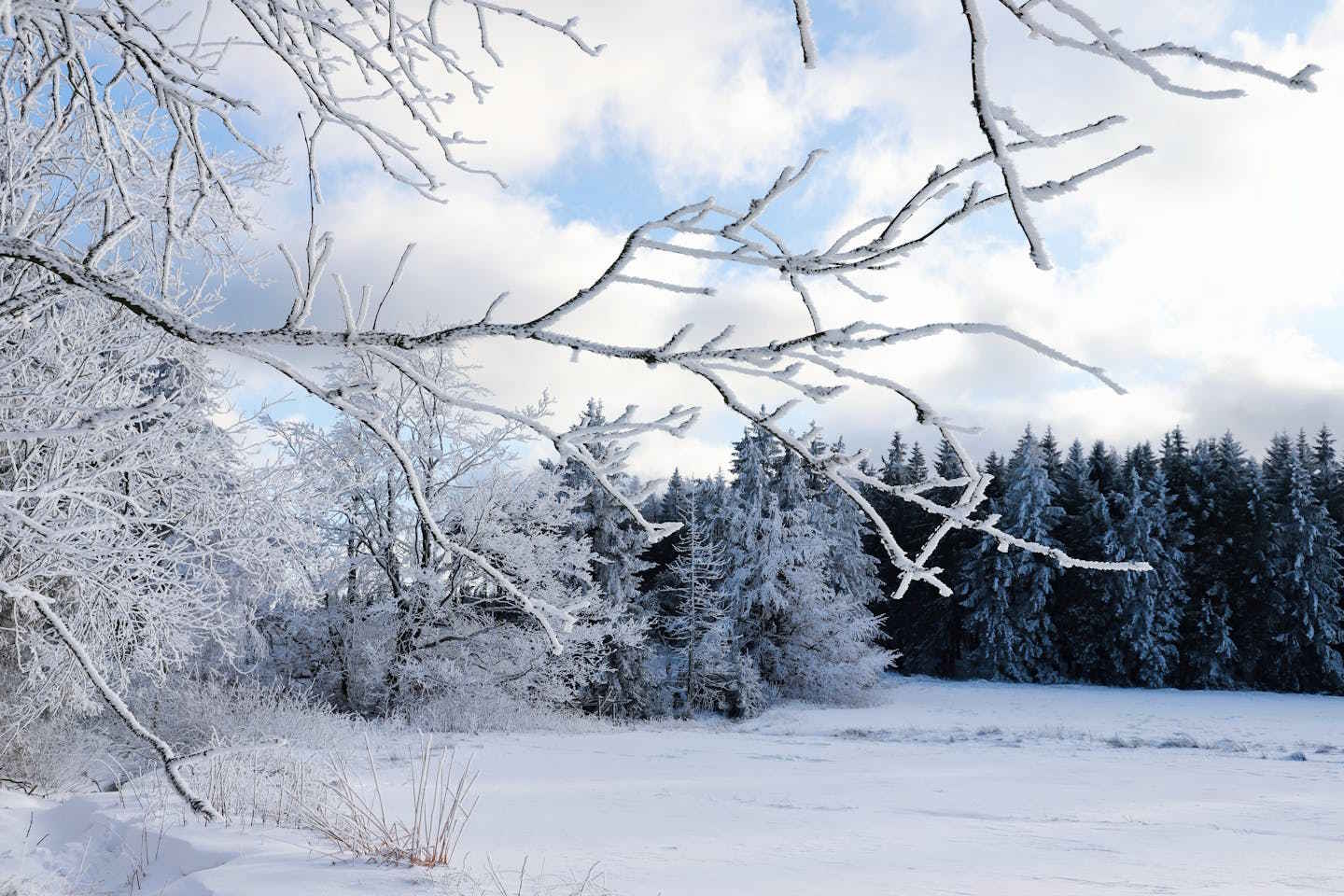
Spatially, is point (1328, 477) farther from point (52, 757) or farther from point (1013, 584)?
point (52, 757)

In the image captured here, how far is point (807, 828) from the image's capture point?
18.9 feet

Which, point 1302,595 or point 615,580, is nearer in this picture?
point 615,580

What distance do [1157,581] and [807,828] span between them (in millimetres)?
29514

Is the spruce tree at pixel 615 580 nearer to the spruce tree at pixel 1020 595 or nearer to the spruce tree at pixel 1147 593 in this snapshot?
the spruce tree at pixel 1020 595

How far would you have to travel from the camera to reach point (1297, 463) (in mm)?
30469

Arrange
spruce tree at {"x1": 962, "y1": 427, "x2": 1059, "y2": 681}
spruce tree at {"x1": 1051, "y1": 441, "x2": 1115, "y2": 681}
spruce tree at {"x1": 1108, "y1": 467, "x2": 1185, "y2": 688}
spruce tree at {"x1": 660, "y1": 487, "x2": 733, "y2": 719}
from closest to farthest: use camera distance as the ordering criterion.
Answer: spruce tree at {"x1": 660, "y1": 487, "x2": 733, "y2": 719}
spruce tree at {"x1": 1108, "y1": 467, "x2": 1185, "y2": 688}
spruce tree at {"x1": 1051, "y1": 441, "x2": 1115, "y2": 681}
spruce tree at {"x1": 962, "y1": 427, "x2": 1059, "y2": 681}

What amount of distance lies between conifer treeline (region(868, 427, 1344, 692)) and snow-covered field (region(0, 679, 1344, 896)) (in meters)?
18.4

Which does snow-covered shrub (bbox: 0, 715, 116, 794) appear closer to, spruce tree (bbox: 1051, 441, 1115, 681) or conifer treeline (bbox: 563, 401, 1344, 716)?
conifer treeline (bbox: 563, 401, 1344, 716)

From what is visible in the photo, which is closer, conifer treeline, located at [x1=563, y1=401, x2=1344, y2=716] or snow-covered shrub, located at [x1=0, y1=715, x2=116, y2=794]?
snow-covered shrub, located at [x1=0, y1=715, x2=116, y2=794]

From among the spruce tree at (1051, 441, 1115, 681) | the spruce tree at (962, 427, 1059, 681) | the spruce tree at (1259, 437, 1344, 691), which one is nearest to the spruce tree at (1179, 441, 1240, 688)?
the spruce tree at (1259, 437, 1344, 691)

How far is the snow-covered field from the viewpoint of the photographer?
4172mm

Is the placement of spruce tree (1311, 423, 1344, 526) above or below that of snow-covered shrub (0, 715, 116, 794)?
above

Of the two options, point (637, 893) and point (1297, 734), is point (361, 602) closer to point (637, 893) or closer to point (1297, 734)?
point (637, 893)

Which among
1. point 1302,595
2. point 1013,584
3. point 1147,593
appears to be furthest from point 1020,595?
point 1302,595
